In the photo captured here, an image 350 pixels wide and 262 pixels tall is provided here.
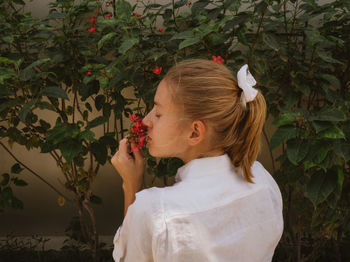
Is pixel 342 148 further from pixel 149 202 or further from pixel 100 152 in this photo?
pixel 100 152

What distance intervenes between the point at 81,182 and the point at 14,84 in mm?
718

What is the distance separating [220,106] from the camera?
801 mm

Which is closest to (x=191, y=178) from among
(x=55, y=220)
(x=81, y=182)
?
(x=81, y=182)

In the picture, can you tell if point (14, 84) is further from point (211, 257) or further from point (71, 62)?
point (211, 257)

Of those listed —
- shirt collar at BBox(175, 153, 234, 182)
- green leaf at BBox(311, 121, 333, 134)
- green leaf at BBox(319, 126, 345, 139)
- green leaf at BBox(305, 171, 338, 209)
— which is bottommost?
green leaf at BBox(305, 171, 338, 209)

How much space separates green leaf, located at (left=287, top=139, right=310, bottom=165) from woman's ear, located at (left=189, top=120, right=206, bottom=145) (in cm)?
56

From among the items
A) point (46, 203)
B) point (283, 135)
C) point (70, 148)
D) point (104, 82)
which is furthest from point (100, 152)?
point (46, 203)

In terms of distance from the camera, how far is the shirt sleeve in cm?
67

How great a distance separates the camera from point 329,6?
1498 millimetres

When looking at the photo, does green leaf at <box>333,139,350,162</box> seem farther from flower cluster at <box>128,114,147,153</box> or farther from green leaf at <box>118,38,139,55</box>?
green leaf at <box>118,38,139,55</box>

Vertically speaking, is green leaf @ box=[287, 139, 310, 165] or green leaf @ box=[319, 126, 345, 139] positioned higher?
green leaf @ box=[319, 126, 345, 139]

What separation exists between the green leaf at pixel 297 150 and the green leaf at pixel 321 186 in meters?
0.21

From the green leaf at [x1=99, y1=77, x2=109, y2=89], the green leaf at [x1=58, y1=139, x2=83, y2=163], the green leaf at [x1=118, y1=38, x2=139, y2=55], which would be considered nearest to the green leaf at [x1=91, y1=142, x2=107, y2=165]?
the green leaf at [x1=58, y1=139, x2=83, y2=163]

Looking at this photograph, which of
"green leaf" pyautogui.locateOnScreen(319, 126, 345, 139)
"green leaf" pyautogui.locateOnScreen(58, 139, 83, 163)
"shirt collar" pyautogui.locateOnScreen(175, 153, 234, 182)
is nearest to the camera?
"shirt collar" pyautogui.locateOnScreen(175, 153, 234, 182)
